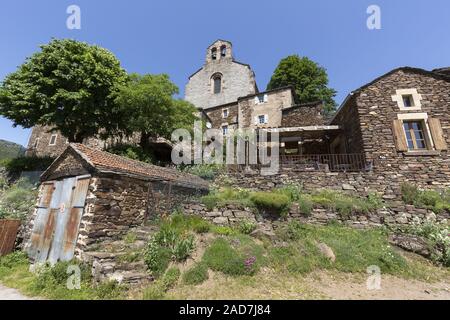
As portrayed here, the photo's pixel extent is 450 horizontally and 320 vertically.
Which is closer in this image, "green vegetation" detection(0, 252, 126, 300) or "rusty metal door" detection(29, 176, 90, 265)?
"green vegetation" detection(0, 252, 126, 300)

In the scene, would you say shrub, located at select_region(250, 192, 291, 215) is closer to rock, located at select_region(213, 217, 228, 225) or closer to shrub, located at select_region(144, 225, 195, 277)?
rock, located at select_region(213, 217, 228, 225)

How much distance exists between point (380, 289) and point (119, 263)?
686 centimetres

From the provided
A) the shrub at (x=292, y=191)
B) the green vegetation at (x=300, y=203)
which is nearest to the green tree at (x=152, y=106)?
the green vegetation at (x=300, y=203)

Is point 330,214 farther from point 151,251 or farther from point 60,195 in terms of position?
point 60,195

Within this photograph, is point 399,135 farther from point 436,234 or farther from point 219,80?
point 219,80

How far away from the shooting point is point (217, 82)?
92.0 ft

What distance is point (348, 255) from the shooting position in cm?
676

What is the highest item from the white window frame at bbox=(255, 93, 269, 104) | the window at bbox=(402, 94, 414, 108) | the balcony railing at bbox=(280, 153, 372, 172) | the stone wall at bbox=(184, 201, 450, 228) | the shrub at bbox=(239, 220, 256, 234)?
the white window frame at bbox=(255, 93, 269, 104)

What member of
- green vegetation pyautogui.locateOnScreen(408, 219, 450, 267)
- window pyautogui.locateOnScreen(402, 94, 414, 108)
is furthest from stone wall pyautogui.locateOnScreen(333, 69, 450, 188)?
green vegetation pyautogui.locateOnScreen(408, 219, 450, 267)

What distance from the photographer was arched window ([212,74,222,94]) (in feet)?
90.7

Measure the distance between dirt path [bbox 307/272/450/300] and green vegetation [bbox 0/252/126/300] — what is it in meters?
5.15

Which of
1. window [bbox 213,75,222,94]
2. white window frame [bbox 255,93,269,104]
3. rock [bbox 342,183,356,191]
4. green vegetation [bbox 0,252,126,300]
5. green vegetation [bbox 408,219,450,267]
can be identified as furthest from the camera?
window [bbox 213,75,222,94]

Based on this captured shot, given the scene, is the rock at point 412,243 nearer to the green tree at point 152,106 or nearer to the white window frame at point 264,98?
the green tree at point 152,106

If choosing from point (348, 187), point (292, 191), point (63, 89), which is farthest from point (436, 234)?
point (63, 89)
